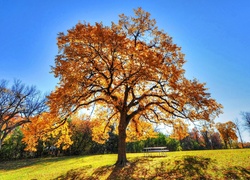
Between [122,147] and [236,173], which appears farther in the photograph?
[122,147]

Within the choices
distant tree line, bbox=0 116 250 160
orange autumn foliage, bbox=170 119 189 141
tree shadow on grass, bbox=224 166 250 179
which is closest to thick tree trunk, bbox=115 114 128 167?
orange autumn foliage, bbox=170 119 189 141

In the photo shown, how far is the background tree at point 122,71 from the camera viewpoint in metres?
10.7

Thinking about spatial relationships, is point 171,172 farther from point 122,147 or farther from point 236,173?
point 122,147

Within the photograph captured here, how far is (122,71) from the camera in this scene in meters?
12.1

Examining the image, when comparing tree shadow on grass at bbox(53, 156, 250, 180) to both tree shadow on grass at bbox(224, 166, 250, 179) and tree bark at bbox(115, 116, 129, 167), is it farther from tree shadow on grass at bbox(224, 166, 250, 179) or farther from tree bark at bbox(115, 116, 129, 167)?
tree bark at bbox(115, 116, 129, 167)

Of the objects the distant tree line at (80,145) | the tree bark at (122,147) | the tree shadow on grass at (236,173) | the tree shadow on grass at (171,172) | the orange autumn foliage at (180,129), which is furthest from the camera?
the distant tree line at (80,145)

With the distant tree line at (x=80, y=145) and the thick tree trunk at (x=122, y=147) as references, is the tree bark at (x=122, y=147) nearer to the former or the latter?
the thick tree trunk at (x=122, y=147)

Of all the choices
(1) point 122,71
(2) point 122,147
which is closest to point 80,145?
(2) point 122,147

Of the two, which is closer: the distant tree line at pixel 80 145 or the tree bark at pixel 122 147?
the tree bark at pixel 122 147

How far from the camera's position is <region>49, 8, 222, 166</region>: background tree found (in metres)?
10.7

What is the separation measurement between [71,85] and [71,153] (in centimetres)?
2958

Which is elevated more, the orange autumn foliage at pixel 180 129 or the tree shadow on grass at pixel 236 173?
the orange autumn foliage at pixel 180 129

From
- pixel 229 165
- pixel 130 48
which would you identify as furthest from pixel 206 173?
pixel 130 48

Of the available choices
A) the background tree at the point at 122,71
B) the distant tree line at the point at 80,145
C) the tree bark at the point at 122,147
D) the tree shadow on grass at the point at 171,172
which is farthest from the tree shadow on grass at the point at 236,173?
the distant tree line at the point at 80,145
